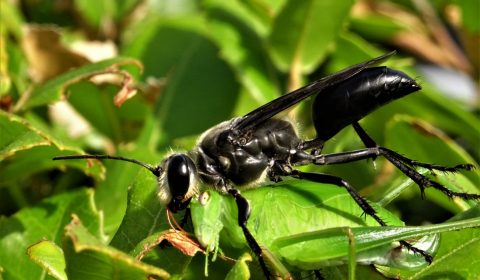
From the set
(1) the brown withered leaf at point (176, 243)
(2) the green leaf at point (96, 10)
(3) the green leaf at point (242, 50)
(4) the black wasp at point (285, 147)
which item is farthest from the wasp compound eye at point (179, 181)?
(2) the green leaf at point (96, 10)

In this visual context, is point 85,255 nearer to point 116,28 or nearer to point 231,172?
point 231,172

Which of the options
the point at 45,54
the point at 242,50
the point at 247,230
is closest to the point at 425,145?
the point at 247,230

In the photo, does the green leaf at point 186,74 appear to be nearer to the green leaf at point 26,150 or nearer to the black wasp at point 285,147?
the green leaf at point 26,150

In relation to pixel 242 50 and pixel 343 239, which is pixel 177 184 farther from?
pixel 242 50

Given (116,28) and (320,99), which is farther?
(116,28)

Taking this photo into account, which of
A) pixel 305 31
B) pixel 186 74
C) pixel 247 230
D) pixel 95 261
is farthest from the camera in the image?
pixel 186 74

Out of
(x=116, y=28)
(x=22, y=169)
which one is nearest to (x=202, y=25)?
(x=116, y=28)
